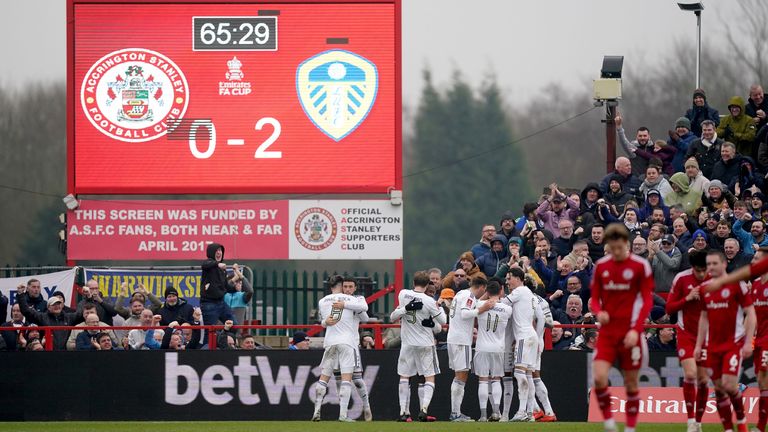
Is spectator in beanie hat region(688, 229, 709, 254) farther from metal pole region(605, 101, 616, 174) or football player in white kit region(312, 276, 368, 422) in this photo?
football player in white kit region(312, 276, 368, 422)

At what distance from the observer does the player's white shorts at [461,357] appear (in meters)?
19.8

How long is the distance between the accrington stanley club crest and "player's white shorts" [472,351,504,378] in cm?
729

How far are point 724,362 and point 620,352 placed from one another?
1849mm

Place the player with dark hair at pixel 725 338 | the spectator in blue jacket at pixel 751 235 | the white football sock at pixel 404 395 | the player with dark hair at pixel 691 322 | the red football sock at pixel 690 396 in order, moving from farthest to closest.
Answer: the spectator in blue jacket at pixel 751 235, the white football sock at pixel 404 395, the red football sock at pixel 690 396, the player with dark hair at pixel 691 322, the player with dark hair at pixel 725 338

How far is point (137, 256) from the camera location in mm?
23969

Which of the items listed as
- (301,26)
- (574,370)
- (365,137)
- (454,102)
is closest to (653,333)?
(574,370)

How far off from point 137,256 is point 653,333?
8.84 meters

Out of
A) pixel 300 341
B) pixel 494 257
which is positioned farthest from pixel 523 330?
pixel 300 341

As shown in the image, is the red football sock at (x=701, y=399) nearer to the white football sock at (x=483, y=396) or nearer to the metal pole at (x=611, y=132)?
the white football sock at (x=483, y=396)

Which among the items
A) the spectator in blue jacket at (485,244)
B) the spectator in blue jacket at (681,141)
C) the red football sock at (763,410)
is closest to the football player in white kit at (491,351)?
the spectator in blue jacket at (485,244)

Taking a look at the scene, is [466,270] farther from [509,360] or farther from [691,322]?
[691,322]

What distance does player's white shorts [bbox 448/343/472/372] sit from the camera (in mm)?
19812

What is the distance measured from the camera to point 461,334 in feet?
65.2

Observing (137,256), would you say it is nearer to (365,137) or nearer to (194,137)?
(194,137)
